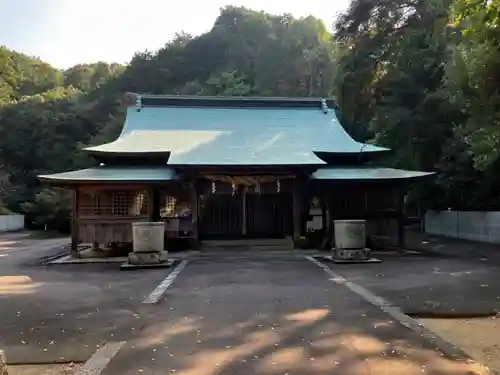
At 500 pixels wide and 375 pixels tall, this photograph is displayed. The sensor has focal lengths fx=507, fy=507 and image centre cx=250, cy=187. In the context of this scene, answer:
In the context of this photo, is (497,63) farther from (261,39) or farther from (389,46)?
(261,39)

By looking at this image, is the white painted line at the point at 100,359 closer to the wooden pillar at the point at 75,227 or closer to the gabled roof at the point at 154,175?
the gabled roof at the point at 154,175

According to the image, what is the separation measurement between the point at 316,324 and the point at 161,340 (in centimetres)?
202

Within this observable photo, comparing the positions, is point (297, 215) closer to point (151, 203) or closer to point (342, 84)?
point (151, 203)

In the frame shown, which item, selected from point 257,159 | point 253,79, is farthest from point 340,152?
point 253,79

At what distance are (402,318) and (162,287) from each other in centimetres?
487

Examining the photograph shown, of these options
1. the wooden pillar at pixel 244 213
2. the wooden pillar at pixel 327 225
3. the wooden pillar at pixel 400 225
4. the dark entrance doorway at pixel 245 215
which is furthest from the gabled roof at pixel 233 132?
the wooden pillar at pixel 400 225

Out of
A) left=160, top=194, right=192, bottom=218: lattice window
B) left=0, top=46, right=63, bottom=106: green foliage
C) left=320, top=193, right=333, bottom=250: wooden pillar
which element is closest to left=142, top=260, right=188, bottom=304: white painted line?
left=160, top=194, right=192, bottom=218: lattice window

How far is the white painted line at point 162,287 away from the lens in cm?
856

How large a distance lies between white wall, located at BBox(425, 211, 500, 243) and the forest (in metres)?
0.71

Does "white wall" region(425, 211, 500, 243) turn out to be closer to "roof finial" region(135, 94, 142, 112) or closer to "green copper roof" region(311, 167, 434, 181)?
"green copper roof" region(311, 167, 434, 181)

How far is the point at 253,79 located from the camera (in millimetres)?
45344

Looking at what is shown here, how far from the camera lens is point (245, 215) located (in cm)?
2036

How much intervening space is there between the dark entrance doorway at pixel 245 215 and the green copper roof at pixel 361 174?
2651mm

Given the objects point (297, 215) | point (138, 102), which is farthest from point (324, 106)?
point (138, 102)
